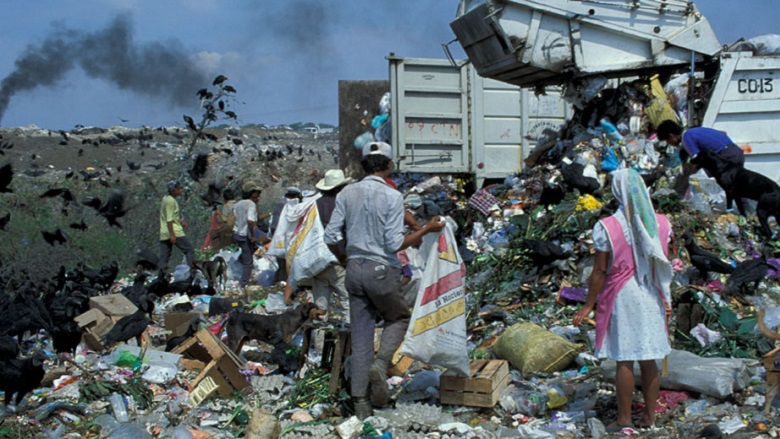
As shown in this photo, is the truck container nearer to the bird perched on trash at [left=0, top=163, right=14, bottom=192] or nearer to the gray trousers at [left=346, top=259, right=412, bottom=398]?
the bird perched on trash at [left=0, top=163, right=14, bottom=192]

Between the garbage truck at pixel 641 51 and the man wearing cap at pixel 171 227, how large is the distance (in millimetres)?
3862

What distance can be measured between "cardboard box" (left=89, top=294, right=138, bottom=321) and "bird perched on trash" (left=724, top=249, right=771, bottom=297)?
5147 mm

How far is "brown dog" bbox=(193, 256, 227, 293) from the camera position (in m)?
9.50

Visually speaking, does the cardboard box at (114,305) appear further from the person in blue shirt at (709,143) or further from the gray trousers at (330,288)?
the person in blue shirt at (709,143)

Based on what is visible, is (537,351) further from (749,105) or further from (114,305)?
(749,105)

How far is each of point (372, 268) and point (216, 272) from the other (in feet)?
18.0

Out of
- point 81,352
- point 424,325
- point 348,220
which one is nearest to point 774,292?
point 424,325

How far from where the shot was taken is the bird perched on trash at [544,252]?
22.9 ft

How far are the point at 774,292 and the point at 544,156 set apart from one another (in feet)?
13.2

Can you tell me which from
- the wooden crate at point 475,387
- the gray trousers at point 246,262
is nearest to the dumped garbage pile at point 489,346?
the wooden crate at point 475,387

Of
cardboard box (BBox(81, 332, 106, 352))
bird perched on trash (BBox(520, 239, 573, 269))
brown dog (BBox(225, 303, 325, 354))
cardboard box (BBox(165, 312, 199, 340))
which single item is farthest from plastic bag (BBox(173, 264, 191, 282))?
bird perched on trash (BBox(520, 239, 573, 269))

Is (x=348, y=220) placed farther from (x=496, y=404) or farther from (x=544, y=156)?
(x=544, y=156)

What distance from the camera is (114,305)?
7238 mm

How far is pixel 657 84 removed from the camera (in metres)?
8.86
